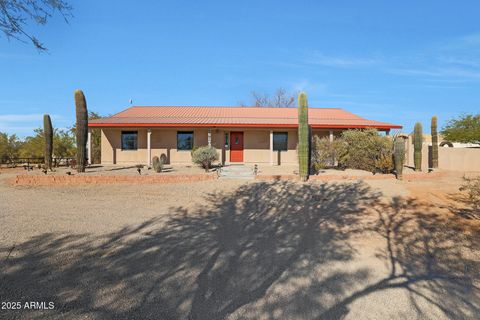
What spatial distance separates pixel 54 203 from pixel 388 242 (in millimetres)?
8241

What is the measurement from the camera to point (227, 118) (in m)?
21.0

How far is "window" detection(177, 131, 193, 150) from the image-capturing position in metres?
19.9

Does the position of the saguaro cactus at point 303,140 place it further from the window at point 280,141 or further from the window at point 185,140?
the window at point 185,140

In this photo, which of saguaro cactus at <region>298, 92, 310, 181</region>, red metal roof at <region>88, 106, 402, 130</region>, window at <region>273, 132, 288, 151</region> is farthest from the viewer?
window at <region>273, 132, 288, 151</region>

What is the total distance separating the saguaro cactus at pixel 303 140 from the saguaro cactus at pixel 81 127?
894cm

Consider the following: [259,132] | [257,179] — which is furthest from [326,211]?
[259,132]

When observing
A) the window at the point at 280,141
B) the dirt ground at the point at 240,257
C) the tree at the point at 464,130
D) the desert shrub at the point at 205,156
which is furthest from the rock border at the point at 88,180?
the tree at the point at 464,130

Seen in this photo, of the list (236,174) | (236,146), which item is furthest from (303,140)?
(236,146)

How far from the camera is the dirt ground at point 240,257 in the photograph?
3.83 metres

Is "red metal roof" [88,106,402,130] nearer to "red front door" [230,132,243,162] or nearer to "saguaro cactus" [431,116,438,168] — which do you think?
"red front door" [230,132,243,162]

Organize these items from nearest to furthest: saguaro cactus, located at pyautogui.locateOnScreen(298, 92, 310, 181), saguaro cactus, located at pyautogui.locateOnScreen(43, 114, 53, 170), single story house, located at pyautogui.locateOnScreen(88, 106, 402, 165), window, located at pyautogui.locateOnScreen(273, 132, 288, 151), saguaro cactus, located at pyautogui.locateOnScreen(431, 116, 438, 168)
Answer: saguaro cactus, located at pyautogui.locateOnScreen(298, 92, 310, 181)
saguaro cactus, located at pyautogui.locateOnScreen(43, 114, 53, 170)
saguaro cactus, located at pyautogui.locateOnScreen(431, 116, 438, 168)
single story house, located at pyautogui.locateOnScreen(88, 106, 402, 165)
window, located at pyautogui.locateOnScreen(273, 132, 288, 151)

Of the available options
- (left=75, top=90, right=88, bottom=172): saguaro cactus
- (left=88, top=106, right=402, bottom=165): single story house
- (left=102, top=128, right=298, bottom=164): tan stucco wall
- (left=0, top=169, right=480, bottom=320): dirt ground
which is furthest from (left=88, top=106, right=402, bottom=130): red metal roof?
(left=0, top=169, right=480, bottom=320): dirt ground

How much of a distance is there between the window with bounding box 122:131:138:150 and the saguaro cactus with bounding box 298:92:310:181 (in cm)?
1112

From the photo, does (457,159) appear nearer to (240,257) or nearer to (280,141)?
(280,141)
